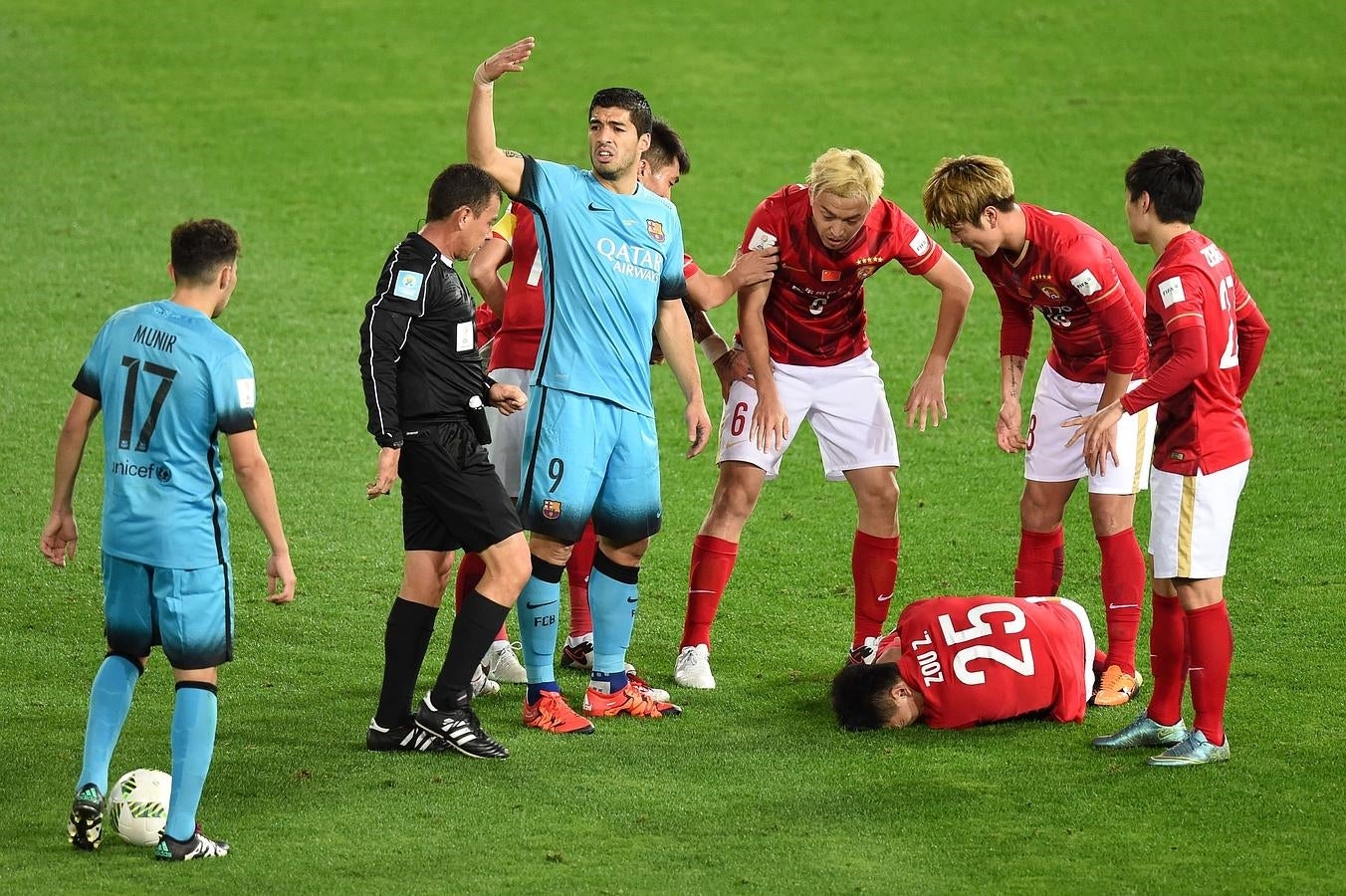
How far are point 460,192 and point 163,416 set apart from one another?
1237 mm

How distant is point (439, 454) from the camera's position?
5215mm

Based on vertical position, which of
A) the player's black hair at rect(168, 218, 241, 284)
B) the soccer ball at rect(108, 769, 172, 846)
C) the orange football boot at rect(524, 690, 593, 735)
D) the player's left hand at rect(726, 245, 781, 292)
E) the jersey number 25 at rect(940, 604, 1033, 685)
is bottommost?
the soccer ball at rect(108, 769, 172, 846)

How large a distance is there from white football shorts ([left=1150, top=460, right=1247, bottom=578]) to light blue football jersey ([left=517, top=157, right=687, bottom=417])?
1.76 meters

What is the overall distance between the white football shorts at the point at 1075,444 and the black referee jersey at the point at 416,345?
217cm

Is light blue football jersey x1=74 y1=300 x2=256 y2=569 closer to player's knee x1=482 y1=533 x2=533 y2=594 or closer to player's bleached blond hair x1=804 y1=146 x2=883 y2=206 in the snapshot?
player's knee x1=482 y1=533 x2=533 y2=594

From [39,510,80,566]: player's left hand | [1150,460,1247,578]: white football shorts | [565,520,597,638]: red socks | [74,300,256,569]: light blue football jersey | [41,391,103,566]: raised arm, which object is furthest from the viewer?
[565,520,597,638]: red socks

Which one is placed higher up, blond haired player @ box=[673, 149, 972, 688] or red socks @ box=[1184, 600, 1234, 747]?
blond haired player @ box=[673, 149, 972, 688]

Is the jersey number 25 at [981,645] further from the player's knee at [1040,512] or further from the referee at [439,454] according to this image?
the referee at [439,454]

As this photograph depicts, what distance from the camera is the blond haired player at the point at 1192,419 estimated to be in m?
5.07

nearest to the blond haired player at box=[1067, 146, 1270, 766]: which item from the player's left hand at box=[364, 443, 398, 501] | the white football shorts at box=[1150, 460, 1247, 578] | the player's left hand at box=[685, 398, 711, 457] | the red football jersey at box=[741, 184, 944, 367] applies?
the white football shorts at box=[1150, 460, 1247, 578]

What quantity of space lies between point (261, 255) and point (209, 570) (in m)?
7.95

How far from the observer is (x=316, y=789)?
16.7ft

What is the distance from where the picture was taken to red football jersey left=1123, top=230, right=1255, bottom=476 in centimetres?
509

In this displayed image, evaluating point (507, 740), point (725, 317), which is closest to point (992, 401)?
point (725, 317)
